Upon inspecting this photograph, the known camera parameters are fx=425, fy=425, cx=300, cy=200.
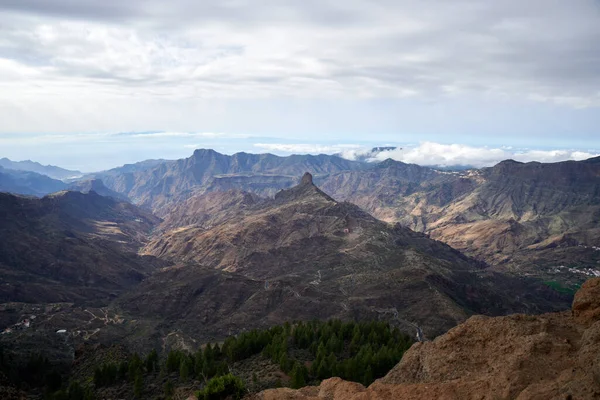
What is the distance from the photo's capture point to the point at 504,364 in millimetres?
41375

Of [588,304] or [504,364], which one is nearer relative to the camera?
[504,364]

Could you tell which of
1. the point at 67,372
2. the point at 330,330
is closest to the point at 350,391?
the point at 330,330

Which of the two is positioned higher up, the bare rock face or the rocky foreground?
the bare rock face

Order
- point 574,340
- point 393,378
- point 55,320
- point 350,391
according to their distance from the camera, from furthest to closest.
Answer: point 55,320, point 393,378, point 350,391, point 574,340

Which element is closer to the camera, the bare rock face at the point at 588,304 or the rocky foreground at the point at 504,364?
the rocky foreground at the point at 504,364

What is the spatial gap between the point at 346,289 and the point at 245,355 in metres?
106

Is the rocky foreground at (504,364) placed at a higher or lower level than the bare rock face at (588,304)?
lower

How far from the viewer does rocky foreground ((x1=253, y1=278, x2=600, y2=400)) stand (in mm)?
34094

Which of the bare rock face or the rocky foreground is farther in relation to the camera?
the bare rock face

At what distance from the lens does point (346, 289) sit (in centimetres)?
19850

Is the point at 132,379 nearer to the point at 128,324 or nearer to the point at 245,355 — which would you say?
the point at 245,355

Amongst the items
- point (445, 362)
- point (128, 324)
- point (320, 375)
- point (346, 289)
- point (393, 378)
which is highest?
point (445, 362)

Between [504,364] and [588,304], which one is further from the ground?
[588,304]

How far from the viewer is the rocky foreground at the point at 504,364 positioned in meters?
34.1
